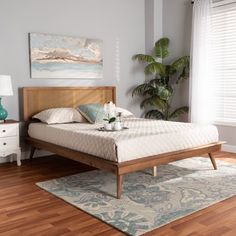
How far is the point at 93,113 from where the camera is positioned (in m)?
4.19

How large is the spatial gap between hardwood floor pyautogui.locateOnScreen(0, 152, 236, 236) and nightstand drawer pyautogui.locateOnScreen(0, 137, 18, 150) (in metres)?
0.72

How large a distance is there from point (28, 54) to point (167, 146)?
2.47 m

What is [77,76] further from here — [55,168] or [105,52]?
[55,168]

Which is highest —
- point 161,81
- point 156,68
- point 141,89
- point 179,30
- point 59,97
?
point 179,30

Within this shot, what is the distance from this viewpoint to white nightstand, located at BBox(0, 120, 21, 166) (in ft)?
12.8

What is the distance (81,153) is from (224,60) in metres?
2.89

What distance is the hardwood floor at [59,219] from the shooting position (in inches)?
85.8

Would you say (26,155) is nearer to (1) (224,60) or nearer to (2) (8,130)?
(2) (8,130)

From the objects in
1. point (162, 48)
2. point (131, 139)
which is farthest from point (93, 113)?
point (162, 48)

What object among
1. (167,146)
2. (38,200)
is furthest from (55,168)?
(167,146)

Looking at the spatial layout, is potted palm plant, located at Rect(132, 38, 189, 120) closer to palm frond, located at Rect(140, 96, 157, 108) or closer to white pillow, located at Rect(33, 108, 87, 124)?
palm frond, located at Rect(140, 96, 157, 108)

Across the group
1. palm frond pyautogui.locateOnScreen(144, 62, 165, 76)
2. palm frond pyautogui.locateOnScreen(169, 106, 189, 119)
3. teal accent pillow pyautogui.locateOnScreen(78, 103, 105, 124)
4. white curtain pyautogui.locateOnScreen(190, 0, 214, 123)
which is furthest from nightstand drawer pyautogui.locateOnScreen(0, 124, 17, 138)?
white curtain pyautogui.locateOnScreen(190, 0, 214, 123)

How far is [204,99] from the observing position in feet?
Answer: 16.3

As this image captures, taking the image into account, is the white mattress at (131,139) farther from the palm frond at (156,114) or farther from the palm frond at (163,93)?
the palm frond at (156,114)
